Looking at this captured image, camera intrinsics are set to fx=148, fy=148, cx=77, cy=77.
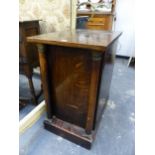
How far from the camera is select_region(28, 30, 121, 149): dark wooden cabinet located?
33.4 inches

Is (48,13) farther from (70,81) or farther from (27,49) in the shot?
(70,81)

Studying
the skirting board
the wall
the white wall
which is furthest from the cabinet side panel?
the white wall

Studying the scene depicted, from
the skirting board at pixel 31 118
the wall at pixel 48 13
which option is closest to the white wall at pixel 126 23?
the wall at pixel 48 13

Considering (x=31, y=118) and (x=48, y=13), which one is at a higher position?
(x=48, y=13)

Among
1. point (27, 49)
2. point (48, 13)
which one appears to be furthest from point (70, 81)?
point (48, 13)

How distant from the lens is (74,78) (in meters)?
0.98

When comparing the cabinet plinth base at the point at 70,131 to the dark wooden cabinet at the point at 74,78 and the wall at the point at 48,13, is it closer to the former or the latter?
the dark wooden cabinet at the point at 74,78

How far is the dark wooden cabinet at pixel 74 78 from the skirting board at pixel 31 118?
0.50 ft

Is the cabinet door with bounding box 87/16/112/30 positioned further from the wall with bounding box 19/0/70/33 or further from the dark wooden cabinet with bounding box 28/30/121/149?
the dark wooden cabinet with bounding box 28/30/121/149

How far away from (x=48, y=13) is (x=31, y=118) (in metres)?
0.97

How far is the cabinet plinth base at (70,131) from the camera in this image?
3.64 feet
